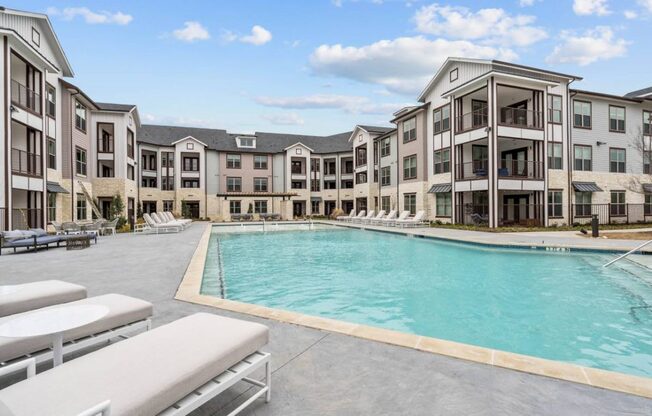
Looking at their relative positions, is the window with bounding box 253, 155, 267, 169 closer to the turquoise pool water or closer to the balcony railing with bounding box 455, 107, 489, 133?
the balcony railing with bounding box 455, 107, 489, 133

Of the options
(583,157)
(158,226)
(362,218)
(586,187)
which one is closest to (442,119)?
(362,218)

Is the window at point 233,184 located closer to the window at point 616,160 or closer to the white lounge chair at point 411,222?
the white lounge chair at point 411,222

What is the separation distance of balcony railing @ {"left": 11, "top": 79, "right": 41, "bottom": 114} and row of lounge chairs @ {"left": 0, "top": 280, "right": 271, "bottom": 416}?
57.4 feet

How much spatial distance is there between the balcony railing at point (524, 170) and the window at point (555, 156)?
4.53ft

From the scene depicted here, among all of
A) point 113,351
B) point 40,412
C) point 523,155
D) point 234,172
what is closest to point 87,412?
point 40,412

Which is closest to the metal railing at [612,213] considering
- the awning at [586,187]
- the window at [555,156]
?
the awning at [586,187]

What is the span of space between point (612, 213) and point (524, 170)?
7744 millimetres

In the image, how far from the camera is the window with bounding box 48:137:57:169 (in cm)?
1842

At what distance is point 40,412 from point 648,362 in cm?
615

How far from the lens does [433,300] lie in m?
6.96

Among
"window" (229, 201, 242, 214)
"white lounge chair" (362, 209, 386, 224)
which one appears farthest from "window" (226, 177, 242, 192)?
"white lounge chair" (362, 209, 386, 224)

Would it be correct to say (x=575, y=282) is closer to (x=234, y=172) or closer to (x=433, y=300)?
(x=433, y=300)

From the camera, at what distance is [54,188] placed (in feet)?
57.9

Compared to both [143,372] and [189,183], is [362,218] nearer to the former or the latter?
[189,183]
